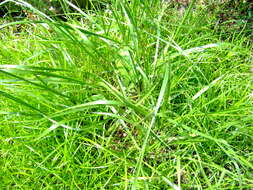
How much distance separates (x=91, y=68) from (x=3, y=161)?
72cm

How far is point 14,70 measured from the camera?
994mm

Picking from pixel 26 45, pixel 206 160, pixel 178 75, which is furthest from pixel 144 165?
pixel 26 45

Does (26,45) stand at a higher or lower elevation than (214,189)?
higher

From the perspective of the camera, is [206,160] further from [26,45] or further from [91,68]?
[26,45]

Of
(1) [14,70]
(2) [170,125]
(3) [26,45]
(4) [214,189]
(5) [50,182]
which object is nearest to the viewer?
(1) [14,70]

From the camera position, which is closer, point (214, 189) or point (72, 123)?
point (214, 189)

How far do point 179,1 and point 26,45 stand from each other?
155 cm

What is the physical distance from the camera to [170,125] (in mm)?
1383

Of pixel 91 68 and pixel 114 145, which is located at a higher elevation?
pixel 91 68

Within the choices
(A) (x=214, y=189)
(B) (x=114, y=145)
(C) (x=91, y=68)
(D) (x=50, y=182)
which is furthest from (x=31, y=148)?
(A) (x=214, y=189)

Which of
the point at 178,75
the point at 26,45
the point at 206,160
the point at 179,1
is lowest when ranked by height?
the point at 206,160

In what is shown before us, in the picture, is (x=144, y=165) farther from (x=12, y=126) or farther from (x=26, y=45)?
(x=26, y=45)

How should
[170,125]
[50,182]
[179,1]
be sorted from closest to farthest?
[50,182]
[170,125]
[179,1]

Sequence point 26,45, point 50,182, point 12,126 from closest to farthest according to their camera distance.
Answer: point 50,182
point 12,126
point 26,45
